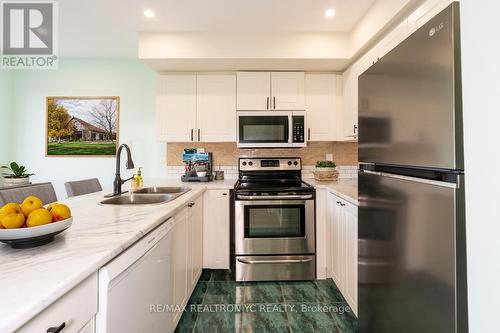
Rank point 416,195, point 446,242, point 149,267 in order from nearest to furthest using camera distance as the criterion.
Answer: point 446,242
point 416,195
point 149,267

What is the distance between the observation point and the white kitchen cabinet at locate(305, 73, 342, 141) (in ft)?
9.62

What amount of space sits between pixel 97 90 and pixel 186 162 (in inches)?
60.4

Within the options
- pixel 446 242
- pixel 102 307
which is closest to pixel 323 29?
pixel 446 242

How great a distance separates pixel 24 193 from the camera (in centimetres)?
163

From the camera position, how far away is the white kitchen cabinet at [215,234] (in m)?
2.54

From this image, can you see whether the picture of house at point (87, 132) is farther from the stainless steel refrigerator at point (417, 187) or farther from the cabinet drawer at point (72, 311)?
the stainless steel refrigerator at point (417, 187)

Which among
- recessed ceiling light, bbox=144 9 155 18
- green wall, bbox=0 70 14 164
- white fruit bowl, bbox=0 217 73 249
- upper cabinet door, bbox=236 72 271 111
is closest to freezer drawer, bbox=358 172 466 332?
white fruit bowl, bbox=0 217 73 249

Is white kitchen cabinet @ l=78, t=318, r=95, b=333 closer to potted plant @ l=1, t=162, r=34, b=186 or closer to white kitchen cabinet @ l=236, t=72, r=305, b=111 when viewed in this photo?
white kitchen cabinet @ l=236, t=72, r=305, b=111

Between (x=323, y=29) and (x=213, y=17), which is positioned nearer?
(x=213, y=17)

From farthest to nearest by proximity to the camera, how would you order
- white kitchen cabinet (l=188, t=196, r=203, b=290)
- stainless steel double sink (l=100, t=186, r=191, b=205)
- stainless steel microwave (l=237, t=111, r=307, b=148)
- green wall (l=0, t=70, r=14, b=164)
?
green wall (l=0, t=70, r=14, b=164), stainless steel microwave (l=237, t=111, r=307, b=148), white kitchen cabinet (l=188, t=196, r=203, b=290), stainless steel double sink (l=100, t=186, r=191, b=205)

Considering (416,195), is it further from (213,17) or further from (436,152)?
(213,17)

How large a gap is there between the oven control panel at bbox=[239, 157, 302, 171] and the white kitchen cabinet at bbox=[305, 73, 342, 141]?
37cm

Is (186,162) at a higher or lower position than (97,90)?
lower

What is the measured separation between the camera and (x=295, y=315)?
1907 mm
